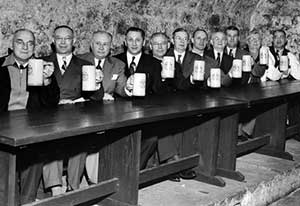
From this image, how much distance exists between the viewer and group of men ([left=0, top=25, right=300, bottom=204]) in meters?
4.13

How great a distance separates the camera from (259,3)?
8.91m

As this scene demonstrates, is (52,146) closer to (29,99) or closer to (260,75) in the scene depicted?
(29,99)

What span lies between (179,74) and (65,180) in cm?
184

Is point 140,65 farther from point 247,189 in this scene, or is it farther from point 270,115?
point 270,115

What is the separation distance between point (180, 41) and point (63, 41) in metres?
1.57

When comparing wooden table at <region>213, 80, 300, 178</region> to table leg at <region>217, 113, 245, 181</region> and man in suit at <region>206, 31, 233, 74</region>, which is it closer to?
table leg at <region>217, 113, 245, 181</region>

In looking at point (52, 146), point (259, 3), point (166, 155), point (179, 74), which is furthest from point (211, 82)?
point (259, 3)

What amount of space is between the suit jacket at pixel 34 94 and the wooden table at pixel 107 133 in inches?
13.6

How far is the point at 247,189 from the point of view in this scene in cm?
492

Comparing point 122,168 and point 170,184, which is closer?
point 122,168

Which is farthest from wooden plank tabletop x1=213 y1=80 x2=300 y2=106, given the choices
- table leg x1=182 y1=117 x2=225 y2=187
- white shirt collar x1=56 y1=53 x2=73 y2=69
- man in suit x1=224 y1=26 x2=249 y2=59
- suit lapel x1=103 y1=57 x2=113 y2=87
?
white shirt collar x1=56 y1=53 x2=73 y2=69

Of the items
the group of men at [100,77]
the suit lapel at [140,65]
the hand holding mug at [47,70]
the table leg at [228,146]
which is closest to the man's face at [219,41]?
the group of men at [100,77]

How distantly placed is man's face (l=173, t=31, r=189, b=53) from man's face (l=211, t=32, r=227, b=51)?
2.12ft

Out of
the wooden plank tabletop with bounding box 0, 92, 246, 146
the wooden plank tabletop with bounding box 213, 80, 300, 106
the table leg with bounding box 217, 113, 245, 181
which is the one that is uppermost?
the wooden plank tabletop with bounding box 213, 80, 300, 106
